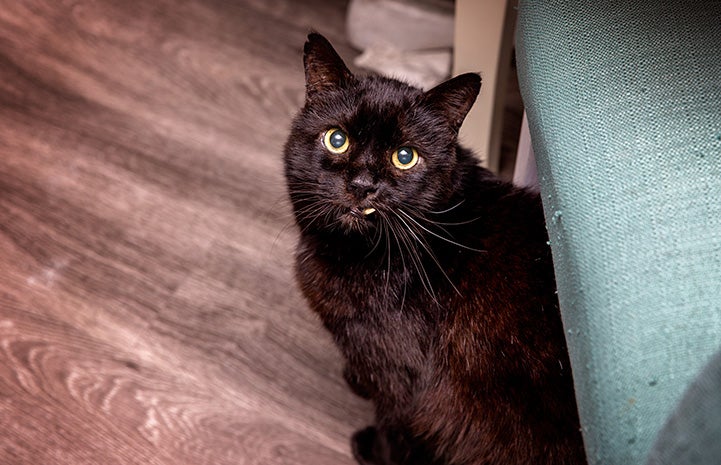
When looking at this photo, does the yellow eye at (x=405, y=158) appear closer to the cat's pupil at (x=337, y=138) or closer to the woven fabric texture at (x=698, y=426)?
the cat's pupil at (x=337, y=138)

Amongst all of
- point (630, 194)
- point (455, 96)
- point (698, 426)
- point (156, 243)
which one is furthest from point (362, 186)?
point (156, 243)

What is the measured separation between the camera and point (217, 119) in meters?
1.56

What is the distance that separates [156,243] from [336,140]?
0.62 m

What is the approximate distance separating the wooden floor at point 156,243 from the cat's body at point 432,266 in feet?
1.03

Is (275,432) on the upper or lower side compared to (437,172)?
lower

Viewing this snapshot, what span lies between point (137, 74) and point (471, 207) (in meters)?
1.02

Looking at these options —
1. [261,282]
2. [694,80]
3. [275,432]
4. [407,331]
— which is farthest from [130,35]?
[694,80]

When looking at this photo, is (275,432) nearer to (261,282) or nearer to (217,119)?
(261,282)

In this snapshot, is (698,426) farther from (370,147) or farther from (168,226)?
(168,226)

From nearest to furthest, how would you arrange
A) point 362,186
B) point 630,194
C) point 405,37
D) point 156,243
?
point 630,194 → point 362,186 → point 156,243 → point 405,37

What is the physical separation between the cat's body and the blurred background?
0.32 meters

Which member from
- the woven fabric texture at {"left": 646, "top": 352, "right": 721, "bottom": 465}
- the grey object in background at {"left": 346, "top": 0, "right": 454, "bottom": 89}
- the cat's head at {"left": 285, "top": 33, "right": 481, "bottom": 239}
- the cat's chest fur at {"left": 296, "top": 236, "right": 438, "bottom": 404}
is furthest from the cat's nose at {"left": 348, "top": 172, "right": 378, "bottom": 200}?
the grey object in background at {"left": 346, "top": 0, "right": 454, "bottom": 89}

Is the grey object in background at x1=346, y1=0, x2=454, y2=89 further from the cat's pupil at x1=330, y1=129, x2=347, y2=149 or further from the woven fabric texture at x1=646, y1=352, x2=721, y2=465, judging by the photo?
the woven fabric texture at x1=646, y1=352, x2=721, y2=465

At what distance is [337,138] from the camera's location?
88 cm
